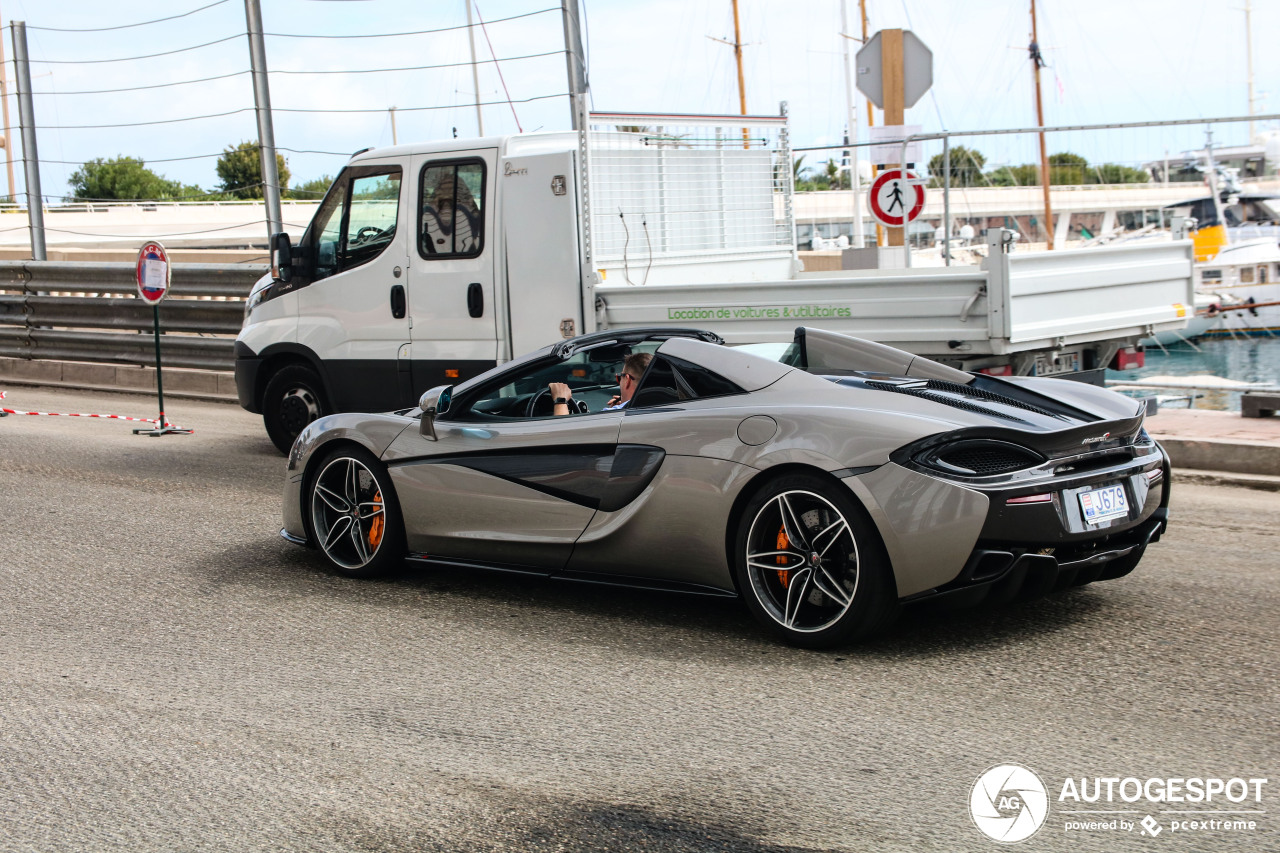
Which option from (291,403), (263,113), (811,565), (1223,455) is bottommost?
(1223,455)

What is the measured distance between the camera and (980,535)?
4.40 metres

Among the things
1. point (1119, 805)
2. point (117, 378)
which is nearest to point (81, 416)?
point (117, 378)

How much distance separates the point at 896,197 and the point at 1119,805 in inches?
372

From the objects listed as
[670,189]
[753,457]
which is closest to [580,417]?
[753,457]

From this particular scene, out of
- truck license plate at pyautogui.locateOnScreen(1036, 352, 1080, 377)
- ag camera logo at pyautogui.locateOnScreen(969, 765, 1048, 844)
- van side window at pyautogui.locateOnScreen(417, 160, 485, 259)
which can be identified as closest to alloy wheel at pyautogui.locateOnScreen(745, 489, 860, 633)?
ag camera logo at pyautogui.locateOnScreen(969, 765, 1048, 844)

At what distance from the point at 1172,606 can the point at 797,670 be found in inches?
71.6

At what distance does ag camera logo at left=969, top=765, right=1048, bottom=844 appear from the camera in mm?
3228

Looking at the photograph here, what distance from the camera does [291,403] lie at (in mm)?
10422

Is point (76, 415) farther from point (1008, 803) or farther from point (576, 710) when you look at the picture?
point (1008, 803)

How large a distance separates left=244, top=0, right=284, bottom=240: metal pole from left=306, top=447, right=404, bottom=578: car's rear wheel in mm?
8297

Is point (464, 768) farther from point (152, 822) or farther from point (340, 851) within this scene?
point (152, 822)

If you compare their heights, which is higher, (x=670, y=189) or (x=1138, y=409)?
(x=670, y=189)

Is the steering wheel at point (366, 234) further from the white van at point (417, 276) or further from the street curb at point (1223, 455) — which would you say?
the street curb at point (1223, 455)

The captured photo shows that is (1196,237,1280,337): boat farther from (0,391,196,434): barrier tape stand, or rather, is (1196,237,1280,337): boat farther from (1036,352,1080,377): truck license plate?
(0,391,196,434): barrier tape stand
